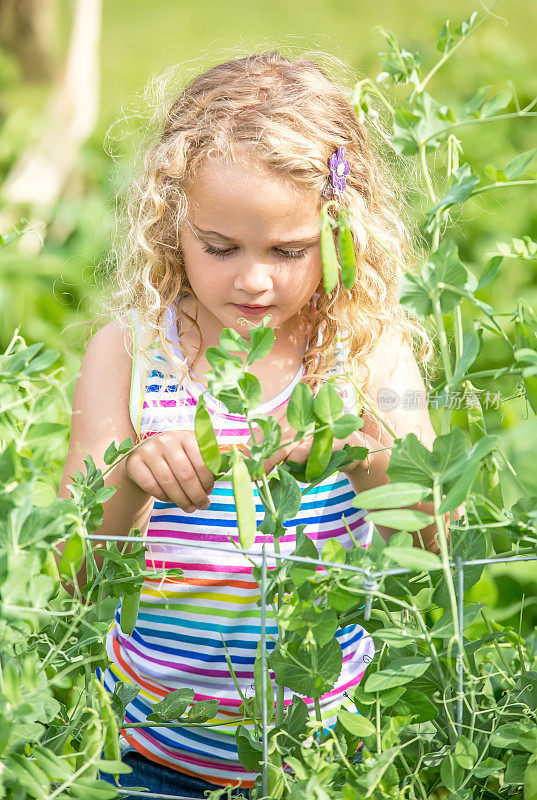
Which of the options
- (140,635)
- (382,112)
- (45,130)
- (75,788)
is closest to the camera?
(75,788)

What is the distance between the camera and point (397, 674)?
576mm

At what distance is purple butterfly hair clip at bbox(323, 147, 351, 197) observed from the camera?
0.88 meters

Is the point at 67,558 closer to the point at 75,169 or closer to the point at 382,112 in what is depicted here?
the point at 382,112

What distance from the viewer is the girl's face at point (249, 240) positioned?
2.78ft

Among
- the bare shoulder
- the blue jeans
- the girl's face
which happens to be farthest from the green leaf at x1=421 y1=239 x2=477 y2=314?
the blue jeans

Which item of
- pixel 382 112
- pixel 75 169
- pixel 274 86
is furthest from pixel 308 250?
pixel 75 169

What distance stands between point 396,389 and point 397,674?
48 cm

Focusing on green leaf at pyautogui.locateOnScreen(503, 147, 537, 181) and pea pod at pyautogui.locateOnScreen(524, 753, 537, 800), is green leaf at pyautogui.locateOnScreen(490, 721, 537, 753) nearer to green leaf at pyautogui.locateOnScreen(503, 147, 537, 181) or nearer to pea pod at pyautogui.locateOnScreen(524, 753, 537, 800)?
pea pod at pyautogui.locateOnScreen(524, 753, 537, 800)

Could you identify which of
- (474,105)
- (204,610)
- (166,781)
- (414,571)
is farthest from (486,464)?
(166,781)

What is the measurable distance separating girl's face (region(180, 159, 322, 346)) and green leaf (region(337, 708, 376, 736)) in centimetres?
41

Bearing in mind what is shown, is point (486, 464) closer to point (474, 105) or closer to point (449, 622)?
point (449, 622)

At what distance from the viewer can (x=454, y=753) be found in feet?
1.94

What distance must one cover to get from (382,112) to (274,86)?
0.30 m

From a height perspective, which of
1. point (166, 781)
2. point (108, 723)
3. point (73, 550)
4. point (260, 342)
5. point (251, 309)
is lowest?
point (166, 781)
